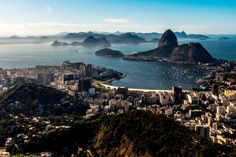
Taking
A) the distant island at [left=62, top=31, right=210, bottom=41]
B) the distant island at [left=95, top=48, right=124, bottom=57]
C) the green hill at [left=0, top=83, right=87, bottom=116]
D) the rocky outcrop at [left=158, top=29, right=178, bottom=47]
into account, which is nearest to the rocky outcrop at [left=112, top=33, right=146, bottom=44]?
the distant island at [left=62, top=31, right=210, bottom=41]

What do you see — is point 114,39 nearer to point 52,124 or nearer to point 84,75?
point 84,75

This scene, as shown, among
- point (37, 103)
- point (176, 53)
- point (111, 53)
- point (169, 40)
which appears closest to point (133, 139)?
point (37, 103)

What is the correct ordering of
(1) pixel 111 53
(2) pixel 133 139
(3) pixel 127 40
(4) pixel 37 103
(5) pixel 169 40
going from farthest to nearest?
(3) pixel 127 40 → (1) pixel 111 53 → (5) pixel 169 40 → (4) pixel 37 103 → (2) pixel 133 139

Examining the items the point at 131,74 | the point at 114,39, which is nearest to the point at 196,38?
the point at 114,39

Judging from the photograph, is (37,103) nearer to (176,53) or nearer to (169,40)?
(176,53)

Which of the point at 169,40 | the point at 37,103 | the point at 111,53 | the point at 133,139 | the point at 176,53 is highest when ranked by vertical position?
the point at 169,40

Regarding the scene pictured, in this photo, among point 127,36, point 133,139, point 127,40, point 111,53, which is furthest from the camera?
point 127,36

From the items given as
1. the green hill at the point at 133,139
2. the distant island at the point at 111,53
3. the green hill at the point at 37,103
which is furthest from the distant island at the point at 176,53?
the green hill at the point at 133,139

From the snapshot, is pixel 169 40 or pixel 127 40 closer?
pixel 169 40

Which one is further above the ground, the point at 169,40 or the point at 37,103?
the point at 169,40
